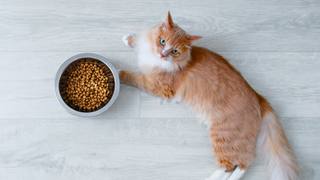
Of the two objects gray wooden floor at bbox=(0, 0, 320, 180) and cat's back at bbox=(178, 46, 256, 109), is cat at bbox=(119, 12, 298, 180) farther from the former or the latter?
gray wooden floor at bbox=(0, 0, 320, 180)

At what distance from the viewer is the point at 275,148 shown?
5.08 feet

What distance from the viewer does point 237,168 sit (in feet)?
5.01

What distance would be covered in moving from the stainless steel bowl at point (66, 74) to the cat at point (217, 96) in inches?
4.7

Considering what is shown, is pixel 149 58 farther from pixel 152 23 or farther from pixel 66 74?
pixel 66 74

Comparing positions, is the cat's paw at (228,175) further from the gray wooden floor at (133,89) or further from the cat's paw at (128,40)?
the cat's paw at (128,40)

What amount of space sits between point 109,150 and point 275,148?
1142 millimetres

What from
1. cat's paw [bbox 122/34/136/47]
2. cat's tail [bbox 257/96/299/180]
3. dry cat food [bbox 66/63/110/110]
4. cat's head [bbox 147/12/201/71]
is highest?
cat's head [bbox 147/12/201/71]

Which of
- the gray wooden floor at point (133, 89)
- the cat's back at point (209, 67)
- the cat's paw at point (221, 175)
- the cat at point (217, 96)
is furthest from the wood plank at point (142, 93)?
the cat's paw at point (221, 175)

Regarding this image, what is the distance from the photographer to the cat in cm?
143

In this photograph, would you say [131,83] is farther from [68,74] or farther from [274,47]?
[274,47]

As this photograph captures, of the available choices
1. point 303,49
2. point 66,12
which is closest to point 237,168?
point 303,49

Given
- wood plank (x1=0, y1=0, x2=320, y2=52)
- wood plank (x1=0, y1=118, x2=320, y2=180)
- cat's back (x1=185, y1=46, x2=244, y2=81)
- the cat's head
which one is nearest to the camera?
the cat's head

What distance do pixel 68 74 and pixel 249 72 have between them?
1308mm

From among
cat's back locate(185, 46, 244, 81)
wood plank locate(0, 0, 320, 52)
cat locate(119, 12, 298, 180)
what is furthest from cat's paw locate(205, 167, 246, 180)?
wood plank locate(0, 0, 320, 52)
